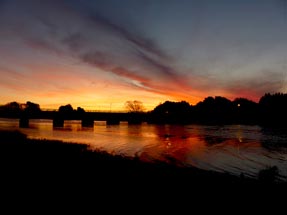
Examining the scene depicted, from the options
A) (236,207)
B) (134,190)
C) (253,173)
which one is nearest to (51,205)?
(134,190)

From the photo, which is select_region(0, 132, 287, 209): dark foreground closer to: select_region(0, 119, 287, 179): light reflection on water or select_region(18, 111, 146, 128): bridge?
select_region(0, 119, 287, 179): light reflection on water

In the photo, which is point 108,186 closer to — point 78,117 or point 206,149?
point 206,149

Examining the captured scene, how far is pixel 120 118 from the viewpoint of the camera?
161 meters

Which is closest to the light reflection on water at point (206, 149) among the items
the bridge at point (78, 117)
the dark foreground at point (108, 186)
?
the dark foreground at point (108, 186)

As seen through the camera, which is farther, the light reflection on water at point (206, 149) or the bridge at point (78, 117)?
the bridge at point (78, 117)

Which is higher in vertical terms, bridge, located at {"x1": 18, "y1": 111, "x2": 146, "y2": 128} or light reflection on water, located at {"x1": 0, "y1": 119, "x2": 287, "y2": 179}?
bridge, located at {"x1": 18, "y1": 111, "x2": 146, "y2": 128}

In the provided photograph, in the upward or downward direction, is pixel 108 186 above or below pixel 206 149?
above

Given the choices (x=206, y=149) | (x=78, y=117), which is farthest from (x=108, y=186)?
(x=78, y=117)

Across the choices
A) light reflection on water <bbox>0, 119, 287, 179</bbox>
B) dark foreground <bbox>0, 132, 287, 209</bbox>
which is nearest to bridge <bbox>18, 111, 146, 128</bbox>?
light reflection on water <bbox>0, 119, 287, 179</bbox>

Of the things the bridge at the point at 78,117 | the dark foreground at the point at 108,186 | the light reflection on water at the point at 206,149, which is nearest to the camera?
the dark foreground at the point at 108,186

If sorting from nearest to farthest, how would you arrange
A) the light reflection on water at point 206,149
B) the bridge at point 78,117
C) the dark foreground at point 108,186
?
1. the dark foreground at point 108,186
2. the light reflection on water at point 206,149
3. the bridge at point 78,117

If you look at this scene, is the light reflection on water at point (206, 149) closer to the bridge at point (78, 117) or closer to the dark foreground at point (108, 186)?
the dark foreground at point (108, 186)

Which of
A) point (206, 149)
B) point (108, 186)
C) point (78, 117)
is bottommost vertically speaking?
point (206, 149)

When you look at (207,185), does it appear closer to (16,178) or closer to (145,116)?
(16,178)
